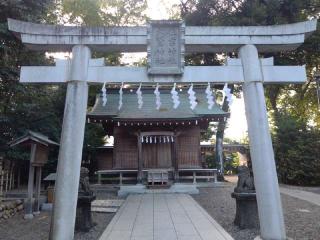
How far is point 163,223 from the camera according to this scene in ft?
31.3

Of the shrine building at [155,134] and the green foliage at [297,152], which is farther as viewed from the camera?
the green foliage at [297,152]

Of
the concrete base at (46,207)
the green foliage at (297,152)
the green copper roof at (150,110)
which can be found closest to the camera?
the concrete base at (46,207)

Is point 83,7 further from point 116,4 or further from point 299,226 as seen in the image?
point 299,226

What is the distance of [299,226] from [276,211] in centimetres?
304

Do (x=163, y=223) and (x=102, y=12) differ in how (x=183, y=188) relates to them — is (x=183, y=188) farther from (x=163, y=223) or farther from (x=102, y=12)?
(x=102, y=12)

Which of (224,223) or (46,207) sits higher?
(46,207)

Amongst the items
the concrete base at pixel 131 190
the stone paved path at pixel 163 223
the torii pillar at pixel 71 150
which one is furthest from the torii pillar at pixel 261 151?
the concrete base at pixel 131 190

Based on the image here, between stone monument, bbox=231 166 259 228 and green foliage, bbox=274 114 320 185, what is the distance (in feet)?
44.0

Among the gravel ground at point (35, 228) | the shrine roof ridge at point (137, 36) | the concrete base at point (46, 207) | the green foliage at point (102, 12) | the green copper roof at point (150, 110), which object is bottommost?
the gravel ground at point (35, 228)

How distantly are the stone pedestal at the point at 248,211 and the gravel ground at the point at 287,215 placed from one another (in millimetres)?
247

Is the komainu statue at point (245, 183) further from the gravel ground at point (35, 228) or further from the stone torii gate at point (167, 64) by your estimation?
the gravel ground at point (35, 228)

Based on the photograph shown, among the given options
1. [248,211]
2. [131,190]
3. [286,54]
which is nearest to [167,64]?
[248,211]

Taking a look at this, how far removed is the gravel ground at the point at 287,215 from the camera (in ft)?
26.9

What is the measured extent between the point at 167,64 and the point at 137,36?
87cm
